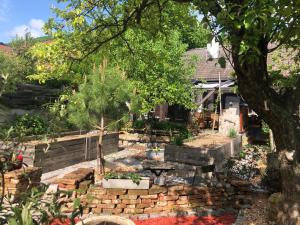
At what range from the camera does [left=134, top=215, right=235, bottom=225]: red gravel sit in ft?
24.5

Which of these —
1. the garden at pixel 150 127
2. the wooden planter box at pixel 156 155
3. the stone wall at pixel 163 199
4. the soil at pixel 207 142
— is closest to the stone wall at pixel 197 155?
the garden at pixel 150 127

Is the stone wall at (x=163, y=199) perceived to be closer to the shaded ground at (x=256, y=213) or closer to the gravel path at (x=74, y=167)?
the shaded ground at (x=256, y=213)

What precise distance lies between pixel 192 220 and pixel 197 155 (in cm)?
544

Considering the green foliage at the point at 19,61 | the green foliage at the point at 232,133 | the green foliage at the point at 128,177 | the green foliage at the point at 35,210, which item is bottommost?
the green foliage at the point at 128,177

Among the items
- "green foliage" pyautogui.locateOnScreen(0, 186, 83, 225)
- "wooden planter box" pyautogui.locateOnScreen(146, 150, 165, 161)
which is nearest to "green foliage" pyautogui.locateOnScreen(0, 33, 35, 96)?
"wooden planter box" pyautogui.locateOnScreen(146, 150, 165, 161)

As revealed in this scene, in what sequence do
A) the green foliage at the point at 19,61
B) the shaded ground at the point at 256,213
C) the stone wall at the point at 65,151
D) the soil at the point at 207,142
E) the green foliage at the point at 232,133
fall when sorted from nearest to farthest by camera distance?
the shaded ground at the point at 256,213 → the stone wall at the point at 65,151 → the soil at the point at 207,142 → the green foliage at the point at 232,133 → the green foliage at the point at 19,61

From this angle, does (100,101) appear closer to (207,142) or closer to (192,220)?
(192,220)

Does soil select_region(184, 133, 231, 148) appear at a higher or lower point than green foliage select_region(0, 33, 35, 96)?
lower

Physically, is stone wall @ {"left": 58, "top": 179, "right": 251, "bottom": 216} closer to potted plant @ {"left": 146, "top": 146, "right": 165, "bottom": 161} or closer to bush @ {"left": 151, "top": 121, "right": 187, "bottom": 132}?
potted plant @ {"left": 146, "top": 146, "right": 165, "bottom": 161}

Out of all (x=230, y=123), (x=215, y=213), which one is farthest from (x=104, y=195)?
(x=230, y=123)

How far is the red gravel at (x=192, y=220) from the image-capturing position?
7457 mm

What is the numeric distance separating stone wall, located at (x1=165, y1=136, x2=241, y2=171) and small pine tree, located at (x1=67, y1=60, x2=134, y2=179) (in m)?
3.26

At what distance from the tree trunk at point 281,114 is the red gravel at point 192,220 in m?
2.20

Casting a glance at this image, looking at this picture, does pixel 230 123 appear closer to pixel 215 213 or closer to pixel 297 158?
pixel 215 213
